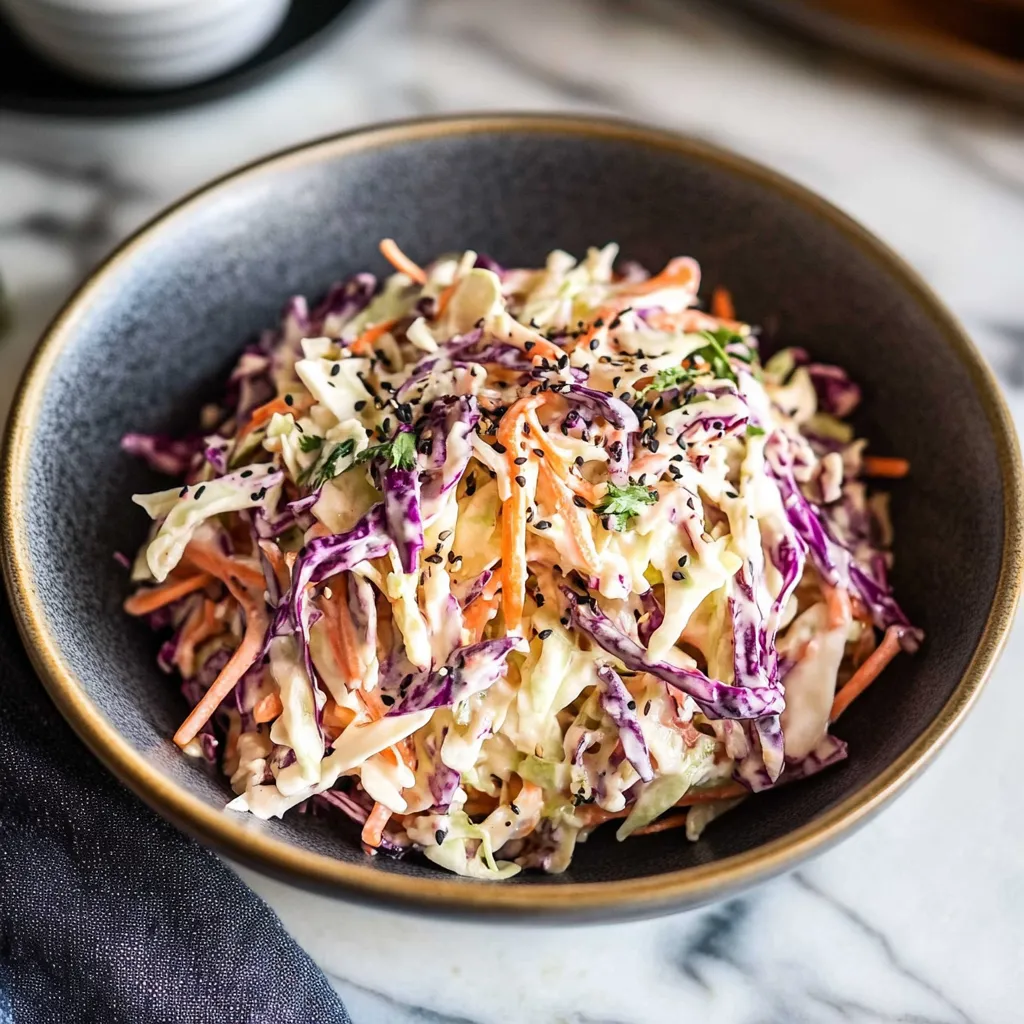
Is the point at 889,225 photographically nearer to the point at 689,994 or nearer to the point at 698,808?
the point at 698,808

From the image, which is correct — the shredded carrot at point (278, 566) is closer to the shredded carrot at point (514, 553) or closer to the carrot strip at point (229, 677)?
the carrot strip at point (229, 677)

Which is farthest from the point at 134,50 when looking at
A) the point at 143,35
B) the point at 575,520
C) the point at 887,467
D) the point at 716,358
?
the point at 887,467

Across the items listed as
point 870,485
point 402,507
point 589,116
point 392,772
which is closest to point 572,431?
point 402,507

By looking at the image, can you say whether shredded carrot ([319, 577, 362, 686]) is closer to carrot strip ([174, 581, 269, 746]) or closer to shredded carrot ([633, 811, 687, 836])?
carrot strip ([174, 581, 269, 746])

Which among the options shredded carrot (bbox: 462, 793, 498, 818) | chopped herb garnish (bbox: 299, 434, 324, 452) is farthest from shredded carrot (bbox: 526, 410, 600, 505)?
shredded carrot (bbox: 462, 793, 498, 818)

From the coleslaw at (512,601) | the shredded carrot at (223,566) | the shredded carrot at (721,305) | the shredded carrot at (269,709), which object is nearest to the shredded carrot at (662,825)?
the coleslaw at (512,601)
